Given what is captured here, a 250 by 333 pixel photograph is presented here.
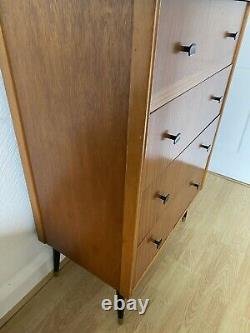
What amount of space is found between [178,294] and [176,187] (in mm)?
→ 536

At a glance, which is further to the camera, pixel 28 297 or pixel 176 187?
pixel 28 297

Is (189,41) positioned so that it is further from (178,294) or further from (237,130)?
(237,130)

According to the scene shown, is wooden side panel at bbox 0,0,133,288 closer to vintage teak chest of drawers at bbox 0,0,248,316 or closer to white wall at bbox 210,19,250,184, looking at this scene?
vintage teak chest of drawers at bbox 0,0,248,316

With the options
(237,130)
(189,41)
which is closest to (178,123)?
(189,41)

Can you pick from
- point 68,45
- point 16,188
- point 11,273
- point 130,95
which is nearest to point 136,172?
point 130,95

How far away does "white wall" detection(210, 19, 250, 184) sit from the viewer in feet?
5.37

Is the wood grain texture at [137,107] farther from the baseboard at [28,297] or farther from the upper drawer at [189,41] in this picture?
the baseboard at [28,297]

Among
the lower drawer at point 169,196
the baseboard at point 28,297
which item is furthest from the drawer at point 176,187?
the baseboard at point 28,297

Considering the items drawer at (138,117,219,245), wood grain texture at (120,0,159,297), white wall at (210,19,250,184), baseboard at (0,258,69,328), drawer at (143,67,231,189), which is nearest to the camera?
wood grain texture at (120,0,159,297)

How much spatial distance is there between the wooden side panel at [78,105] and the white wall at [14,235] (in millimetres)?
79

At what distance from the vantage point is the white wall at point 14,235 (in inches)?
35.1

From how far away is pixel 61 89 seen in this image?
0.67 meters

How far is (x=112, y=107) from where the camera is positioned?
0.61 m

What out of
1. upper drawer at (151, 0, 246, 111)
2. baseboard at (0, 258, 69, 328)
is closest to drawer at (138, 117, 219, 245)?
upper drawer at (151, 0, 246, 111)
